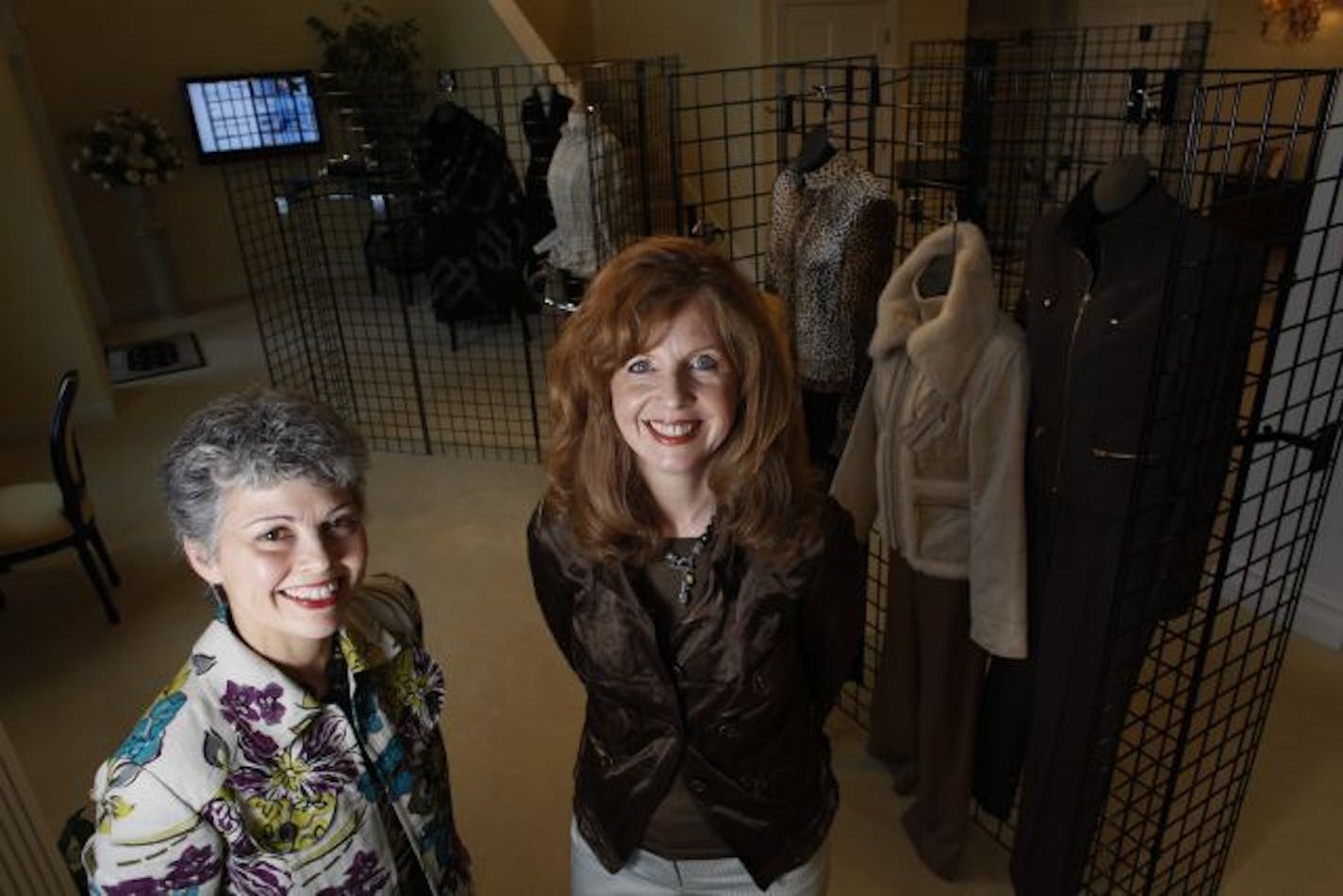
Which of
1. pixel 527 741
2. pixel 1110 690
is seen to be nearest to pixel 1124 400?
pixel 1110 690

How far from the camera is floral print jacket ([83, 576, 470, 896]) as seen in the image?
1.03 m

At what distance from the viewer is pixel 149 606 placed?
3498 millimetres

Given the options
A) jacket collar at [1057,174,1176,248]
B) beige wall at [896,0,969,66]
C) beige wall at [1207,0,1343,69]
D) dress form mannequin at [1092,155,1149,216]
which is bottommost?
jacket collar at [1057,174,1176,248]

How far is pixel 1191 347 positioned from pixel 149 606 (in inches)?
138

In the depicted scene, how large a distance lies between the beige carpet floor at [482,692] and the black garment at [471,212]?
1.38 metres

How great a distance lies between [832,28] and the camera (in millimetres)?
6215

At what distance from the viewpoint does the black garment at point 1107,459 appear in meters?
1.45

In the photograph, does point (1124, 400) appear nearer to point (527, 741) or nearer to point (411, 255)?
point (527, 741)

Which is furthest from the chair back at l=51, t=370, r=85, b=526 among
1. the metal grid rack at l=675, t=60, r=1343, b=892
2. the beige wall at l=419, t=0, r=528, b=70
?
the beige wall at l=419, t=0, r=528, b=70

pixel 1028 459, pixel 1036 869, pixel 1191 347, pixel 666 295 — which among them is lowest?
pixel 1036 869

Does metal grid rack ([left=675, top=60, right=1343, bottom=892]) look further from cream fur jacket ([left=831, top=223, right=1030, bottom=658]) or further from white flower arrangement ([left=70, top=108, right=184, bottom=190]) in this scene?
white flower arrangement ([left=70, top=108, right=184, bottom=190])

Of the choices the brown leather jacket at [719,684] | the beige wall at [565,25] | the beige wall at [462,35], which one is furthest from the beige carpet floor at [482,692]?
the beige wall at [565,25]

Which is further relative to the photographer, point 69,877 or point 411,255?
point 411,255

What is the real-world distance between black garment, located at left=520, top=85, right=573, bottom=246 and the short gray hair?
11.1ft
